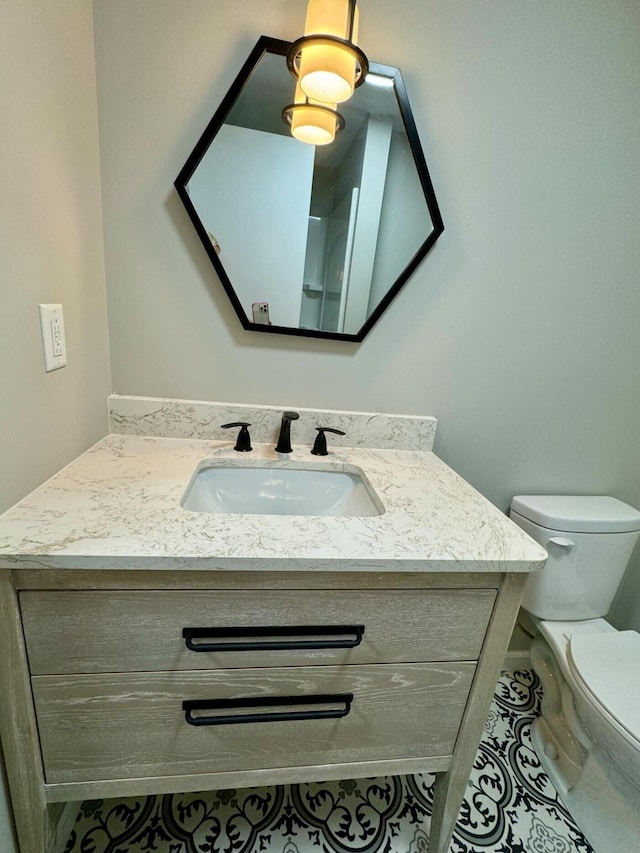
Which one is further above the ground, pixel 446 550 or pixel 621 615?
pixel 446 550

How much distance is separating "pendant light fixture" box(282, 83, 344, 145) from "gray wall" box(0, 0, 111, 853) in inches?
18.1

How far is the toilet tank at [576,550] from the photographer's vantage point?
1.24 m

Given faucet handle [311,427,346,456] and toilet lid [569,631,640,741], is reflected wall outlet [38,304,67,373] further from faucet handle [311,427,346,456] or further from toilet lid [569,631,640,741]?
toilet lid [569,631,640,741]

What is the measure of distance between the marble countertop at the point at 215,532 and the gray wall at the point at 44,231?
10 centimetres

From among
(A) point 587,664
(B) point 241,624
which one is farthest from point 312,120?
(A) point 587,664

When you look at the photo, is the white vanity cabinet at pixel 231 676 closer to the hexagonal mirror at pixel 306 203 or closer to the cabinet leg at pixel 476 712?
the cabinet leg at pixel 476 712

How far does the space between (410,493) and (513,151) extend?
978 mm

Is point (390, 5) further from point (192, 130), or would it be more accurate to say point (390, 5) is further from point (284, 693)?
Answer: point (284, 693)

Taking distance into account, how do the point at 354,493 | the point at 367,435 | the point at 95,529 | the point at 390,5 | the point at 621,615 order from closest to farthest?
1. the point at 95,529
2. the point at 390,5
3. the point at 354,493
4. the point at 367,435
5. the point at 621,615

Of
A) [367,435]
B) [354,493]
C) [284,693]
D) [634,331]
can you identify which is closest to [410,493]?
[354,493]

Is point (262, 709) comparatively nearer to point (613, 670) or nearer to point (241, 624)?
point (241, 624)

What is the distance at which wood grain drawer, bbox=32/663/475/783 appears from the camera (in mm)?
689

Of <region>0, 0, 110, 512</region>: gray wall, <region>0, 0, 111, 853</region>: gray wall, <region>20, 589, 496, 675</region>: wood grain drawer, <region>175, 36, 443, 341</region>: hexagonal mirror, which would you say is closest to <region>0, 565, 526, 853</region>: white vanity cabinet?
<region>20, 589, 496, 675</region>: wood grain drawer

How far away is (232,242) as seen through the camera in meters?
1.00
